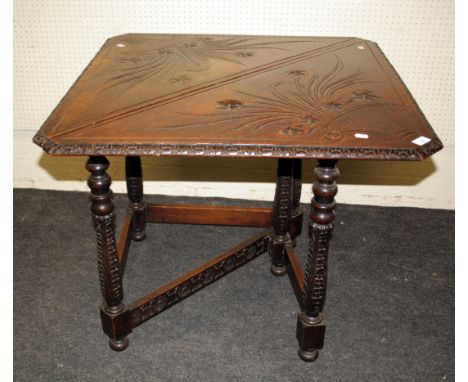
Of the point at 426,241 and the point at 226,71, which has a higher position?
the point at 226,71

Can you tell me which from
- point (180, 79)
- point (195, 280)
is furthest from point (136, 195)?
Result: point (180, 79)

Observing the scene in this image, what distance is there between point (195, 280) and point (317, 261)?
57 centimetres

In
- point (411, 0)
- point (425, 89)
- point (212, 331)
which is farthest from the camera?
point (425, 89)

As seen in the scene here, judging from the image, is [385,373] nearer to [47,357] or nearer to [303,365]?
[303,365]

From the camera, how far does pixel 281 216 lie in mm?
2373

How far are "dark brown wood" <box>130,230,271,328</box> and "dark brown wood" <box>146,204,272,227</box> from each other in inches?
5.2

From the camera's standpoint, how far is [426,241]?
2.74 meters

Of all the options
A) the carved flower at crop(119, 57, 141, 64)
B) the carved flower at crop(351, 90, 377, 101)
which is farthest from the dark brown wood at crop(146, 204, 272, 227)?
the carved flower at crop(351, 90, 377, 101)

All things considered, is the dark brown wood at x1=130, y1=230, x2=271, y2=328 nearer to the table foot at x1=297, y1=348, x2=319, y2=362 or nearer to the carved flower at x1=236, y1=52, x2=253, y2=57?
the table foot at x1=297, y1=348, x2=319, y2=362

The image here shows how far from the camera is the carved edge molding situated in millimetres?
1495

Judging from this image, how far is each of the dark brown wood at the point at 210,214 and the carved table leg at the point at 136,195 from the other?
0.04 m

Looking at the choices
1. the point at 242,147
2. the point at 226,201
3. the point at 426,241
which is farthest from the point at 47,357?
the point at 426,241

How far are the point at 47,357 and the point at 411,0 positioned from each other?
7.18ft

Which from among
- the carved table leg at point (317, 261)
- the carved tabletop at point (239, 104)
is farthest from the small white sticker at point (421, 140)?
the carved table leg at point (317, 261)
